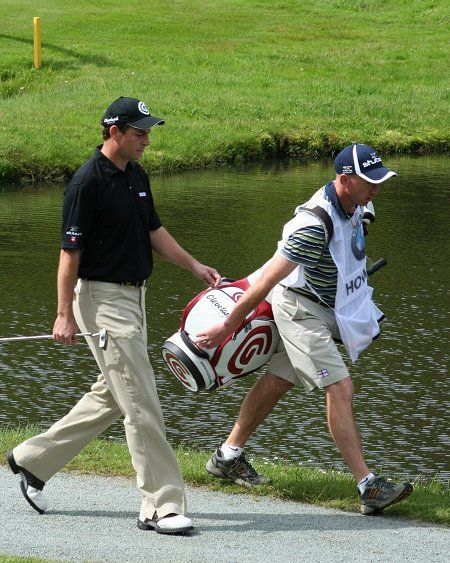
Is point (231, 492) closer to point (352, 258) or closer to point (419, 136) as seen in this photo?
point (352, 258)

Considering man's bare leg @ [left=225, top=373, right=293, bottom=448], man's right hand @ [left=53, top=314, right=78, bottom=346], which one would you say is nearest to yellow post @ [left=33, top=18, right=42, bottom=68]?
man's bare leg @ [left=225, top=373, right=293, bottom=448]

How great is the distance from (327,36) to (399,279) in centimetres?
2542

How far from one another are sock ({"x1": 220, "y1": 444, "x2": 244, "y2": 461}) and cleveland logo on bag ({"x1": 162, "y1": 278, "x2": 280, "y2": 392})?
366 millimetres

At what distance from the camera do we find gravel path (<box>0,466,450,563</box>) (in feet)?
17.7

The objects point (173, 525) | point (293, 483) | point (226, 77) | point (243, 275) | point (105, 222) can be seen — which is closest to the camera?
point (173, 525)

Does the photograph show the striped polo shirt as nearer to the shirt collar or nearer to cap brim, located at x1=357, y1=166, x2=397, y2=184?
the shirt collar

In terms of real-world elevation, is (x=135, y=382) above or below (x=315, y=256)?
below

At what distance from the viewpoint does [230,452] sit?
21.5 ft

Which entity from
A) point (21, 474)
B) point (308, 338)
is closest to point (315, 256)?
point (308, 338)

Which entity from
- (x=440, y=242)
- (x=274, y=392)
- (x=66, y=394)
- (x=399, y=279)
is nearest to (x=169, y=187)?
(x=440, y=242)

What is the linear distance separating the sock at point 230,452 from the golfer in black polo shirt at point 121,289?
0.72 m

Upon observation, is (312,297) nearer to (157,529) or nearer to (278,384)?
(278,384)

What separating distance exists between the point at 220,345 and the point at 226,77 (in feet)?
79.3

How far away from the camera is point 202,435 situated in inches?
344
